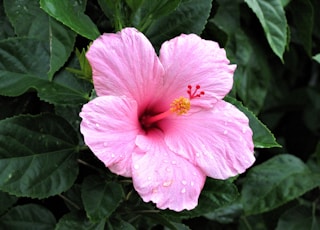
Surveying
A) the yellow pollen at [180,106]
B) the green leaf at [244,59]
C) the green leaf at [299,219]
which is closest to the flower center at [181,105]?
the yellow pollen at [180,106]

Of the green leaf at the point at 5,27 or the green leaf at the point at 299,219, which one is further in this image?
the green leaf at the point at 299,219

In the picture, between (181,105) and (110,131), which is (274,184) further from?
(110,131)

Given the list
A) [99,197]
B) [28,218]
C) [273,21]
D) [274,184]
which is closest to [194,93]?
[99,197]

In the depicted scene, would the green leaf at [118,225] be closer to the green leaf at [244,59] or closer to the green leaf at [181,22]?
the green leaf at [181,22]

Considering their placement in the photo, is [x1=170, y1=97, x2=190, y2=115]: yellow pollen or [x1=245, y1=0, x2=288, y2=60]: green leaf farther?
[x1=245, y1=0, x2=288, y2=60]: green leaf

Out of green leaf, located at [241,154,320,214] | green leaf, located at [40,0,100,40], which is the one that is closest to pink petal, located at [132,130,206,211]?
green leaf, located at [40,0,100,40]

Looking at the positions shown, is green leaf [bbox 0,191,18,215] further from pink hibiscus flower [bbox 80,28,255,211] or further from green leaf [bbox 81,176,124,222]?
pink hibiscus flower [bbox 80,28,255,211]
